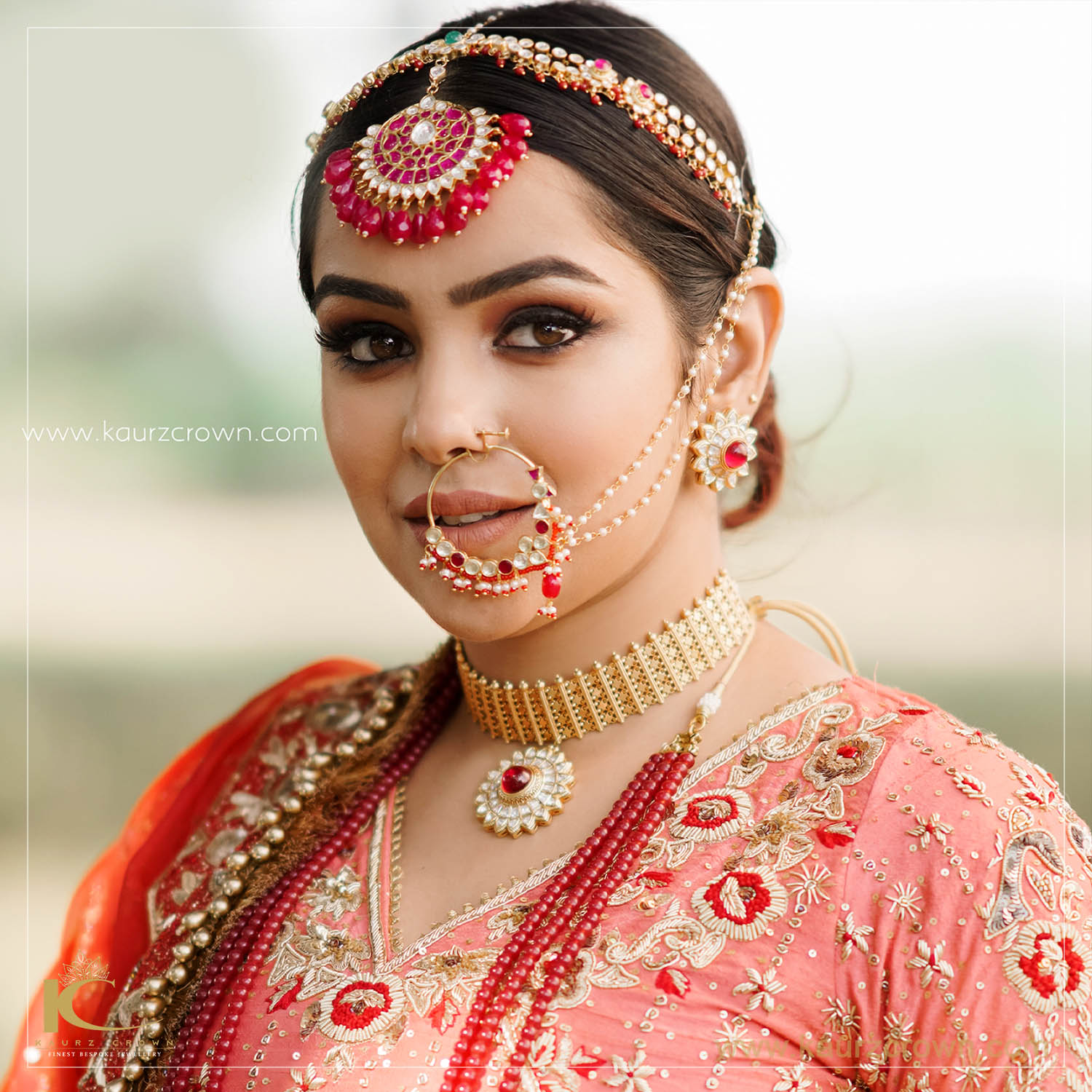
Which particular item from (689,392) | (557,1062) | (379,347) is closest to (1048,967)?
(557,1062)

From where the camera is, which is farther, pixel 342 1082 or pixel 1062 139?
pixel 1062 139

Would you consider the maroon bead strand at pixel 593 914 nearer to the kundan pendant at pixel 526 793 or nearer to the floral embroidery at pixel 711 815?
the floral embroidery at pixel 711 815

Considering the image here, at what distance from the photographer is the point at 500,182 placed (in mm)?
1125

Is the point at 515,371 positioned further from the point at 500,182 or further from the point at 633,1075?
the point at 633,1075

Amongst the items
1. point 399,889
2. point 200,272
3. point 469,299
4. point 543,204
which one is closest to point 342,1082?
point 399,889

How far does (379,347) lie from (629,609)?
0.42m

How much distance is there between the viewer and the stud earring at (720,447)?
1.26m

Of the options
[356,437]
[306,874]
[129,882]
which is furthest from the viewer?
[129,882]

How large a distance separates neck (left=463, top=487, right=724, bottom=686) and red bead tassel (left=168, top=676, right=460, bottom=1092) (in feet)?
0.86

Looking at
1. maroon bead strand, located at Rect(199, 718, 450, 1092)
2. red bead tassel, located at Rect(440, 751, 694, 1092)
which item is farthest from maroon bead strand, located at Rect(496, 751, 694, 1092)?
maroon bead strand, located at Rect(199, 718, 450, 1092)

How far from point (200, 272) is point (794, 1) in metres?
1.08

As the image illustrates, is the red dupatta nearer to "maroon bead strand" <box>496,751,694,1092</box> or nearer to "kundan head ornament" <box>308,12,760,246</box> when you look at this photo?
"maroon bead strand" <box>496,751,694,1092</box>

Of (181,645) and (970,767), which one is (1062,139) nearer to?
(970,767)

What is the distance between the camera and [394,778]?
4.72 feet
